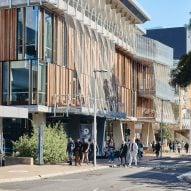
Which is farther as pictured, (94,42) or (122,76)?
(122,76)

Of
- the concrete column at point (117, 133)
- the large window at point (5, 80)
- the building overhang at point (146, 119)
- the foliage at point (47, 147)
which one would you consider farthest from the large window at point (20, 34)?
the building overhang at point (146, 119)

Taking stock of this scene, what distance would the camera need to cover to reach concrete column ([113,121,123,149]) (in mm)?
59219

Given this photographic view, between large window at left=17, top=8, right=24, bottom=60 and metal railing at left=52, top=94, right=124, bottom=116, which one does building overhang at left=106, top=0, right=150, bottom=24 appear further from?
large window at left=17, top=8, right=24, bottom=60

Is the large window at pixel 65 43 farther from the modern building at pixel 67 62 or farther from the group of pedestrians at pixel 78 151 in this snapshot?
the group of pedestrians at pixel 78 151

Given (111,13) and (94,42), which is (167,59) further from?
(94,42)

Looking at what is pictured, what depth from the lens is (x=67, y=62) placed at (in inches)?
1731

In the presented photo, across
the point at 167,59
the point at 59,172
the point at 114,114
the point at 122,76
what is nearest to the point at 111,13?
the point at 122,76

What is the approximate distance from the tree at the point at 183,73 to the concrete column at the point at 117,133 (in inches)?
495

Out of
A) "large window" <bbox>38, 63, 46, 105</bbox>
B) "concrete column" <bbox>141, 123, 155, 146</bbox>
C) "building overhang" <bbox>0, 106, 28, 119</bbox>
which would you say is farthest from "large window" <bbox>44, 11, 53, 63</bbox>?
"concrete column" <bbox>141, 123, 155, 146</bbox>

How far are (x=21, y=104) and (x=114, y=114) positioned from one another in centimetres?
1238

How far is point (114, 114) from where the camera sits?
5000 cm

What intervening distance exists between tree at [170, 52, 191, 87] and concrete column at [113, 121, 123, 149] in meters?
12.6

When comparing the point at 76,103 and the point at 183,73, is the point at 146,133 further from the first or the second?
the point at 76,103

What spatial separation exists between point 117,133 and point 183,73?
1518 cm
